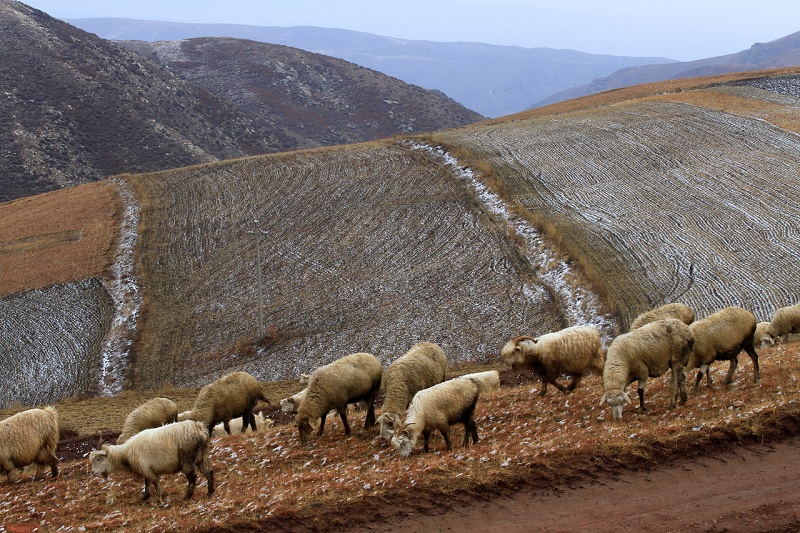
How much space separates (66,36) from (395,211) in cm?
9912

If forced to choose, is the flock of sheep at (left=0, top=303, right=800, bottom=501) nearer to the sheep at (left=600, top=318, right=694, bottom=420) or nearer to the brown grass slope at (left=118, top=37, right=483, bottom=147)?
the sheep at (left=600, top=318, right=694, bottom=420)

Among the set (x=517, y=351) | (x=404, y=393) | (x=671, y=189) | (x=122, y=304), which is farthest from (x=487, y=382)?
(x=671, y=189)

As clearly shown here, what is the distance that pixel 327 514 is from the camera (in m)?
12.6

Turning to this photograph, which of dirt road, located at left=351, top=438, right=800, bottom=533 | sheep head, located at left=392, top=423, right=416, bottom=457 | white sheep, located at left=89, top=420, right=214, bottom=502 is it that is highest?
white sheep, located at left=89, top=420, right=214, bottom=502

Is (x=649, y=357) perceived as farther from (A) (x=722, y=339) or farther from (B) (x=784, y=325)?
(B) (x=784, y=325)

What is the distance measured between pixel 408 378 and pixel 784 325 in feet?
47.1

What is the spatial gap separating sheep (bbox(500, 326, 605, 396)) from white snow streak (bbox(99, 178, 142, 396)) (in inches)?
944

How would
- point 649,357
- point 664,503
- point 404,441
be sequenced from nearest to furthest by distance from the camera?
point 664,503, point 404,441, point 649,357

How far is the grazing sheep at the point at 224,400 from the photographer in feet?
62.1

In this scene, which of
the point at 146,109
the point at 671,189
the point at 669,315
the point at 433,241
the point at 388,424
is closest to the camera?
the point at 388,424

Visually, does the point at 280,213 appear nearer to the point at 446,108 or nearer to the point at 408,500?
the point at 408,500

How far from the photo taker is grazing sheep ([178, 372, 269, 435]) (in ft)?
62.1

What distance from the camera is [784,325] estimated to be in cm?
2395

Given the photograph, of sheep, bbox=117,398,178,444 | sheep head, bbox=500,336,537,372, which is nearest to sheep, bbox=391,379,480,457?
sheep head, bbox=500,336,537,372
